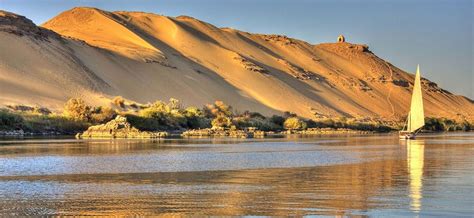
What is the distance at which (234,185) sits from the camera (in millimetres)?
16688

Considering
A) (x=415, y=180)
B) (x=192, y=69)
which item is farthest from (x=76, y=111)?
(x=192, y=69)

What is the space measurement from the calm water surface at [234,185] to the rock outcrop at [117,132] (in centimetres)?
1995

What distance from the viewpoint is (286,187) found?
52.9 feet

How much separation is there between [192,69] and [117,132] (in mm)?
47377

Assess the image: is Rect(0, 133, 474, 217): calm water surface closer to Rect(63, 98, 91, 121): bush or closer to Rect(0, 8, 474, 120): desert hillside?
Rect(63, 98, 91, 121): bush

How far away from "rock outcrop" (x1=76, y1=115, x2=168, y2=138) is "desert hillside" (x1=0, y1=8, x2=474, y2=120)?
16353 mm

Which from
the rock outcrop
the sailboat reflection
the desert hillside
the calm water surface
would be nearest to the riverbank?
the rock outcrop

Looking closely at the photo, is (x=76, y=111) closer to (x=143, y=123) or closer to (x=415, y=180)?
(x=143, y=123)

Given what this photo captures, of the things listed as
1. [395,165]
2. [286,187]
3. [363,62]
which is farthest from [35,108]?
[363,62]

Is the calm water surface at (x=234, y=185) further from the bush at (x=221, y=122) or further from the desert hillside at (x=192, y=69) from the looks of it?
the desert hillside at (x=192, y=69)

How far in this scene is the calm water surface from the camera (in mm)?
12883

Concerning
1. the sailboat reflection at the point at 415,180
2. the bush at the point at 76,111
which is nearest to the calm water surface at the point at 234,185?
the sailboat reflection at the point at 415,180

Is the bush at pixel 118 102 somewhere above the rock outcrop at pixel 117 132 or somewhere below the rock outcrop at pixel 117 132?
above

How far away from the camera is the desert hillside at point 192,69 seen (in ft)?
248
